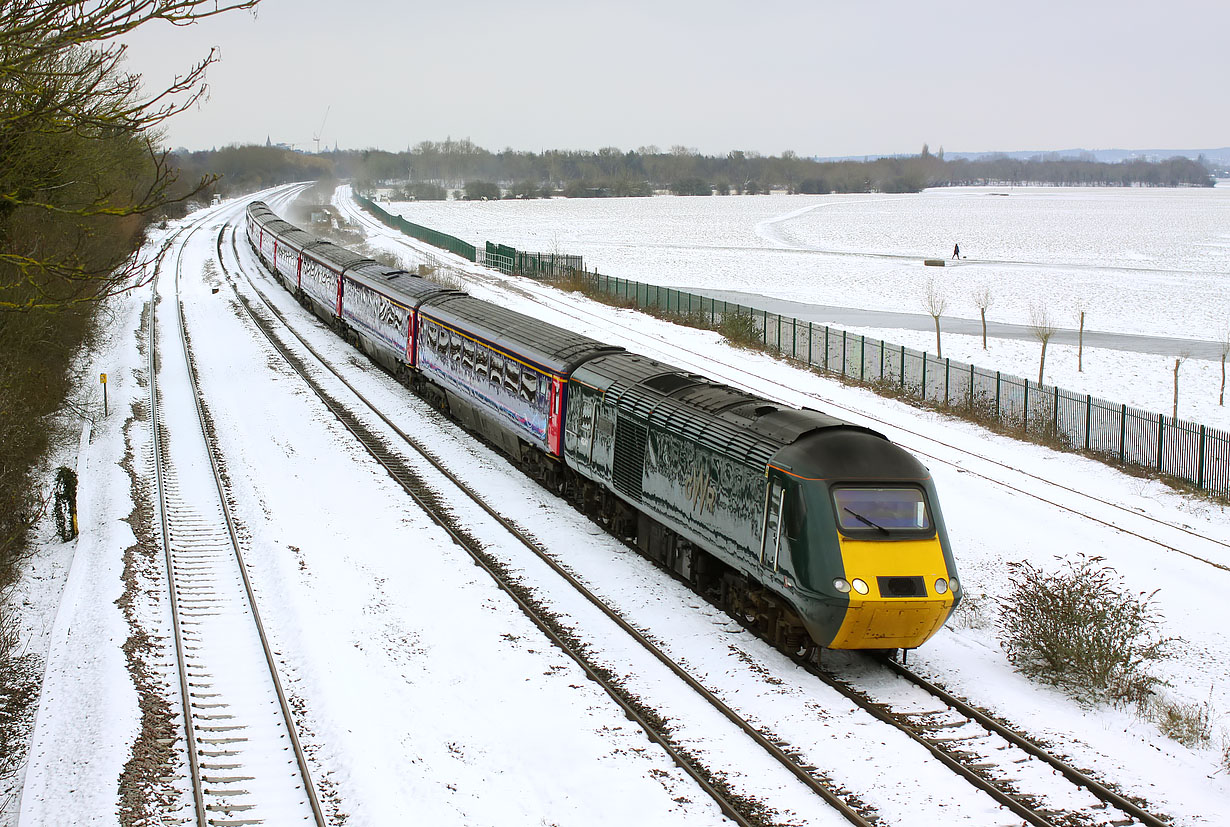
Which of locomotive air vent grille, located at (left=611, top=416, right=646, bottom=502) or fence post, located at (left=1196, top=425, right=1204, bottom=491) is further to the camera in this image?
fence post, located at (left=1196, top=425, right=1204, bottom=491)

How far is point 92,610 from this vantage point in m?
14.1

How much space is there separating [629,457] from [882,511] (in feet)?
16.3

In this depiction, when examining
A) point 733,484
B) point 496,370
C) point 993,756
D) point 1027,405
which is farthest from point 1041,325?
point 993,756

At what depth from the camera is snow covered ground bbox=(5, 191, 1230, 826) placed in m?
9.91

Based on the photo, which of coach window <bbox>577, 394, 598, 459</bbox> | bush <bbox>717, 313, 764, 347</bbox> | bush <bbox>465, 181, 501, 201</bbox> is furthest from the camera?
bush <bbox>465, 181, 501, 201</bbox>

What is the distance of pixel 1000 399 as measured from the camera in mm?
28906

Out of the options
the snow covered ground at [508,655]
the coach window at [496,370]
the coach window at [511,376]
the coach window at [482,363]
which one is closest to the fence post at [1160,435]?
the snow covered ground at [508,655]

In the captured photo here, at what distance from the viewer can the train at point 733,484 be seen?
1172cm

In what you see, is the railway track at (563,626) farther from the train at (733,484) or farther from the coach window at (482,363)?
the coach window at (482,363)

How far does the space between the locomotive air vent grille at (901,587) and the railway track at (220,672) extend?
20.8 feet

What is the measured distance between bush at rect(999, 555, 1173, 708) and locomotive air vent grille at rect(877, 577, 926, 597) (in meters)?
2.12

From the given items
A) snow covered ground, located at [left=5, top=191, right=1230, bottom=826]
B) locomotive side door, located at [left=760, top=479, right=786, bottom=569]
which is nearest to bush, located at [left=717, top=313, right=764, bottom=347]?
snow covered ground, located at [left=5, top=191, right=1230, bottom=826]

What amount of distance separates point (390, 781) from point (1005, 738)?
6381mm

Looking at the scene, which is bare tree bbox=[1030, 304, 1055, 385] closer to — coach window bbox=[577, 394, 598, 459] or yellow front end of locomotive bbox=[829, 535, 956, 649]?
coach window bbox=[577, 394, 598, 459]
